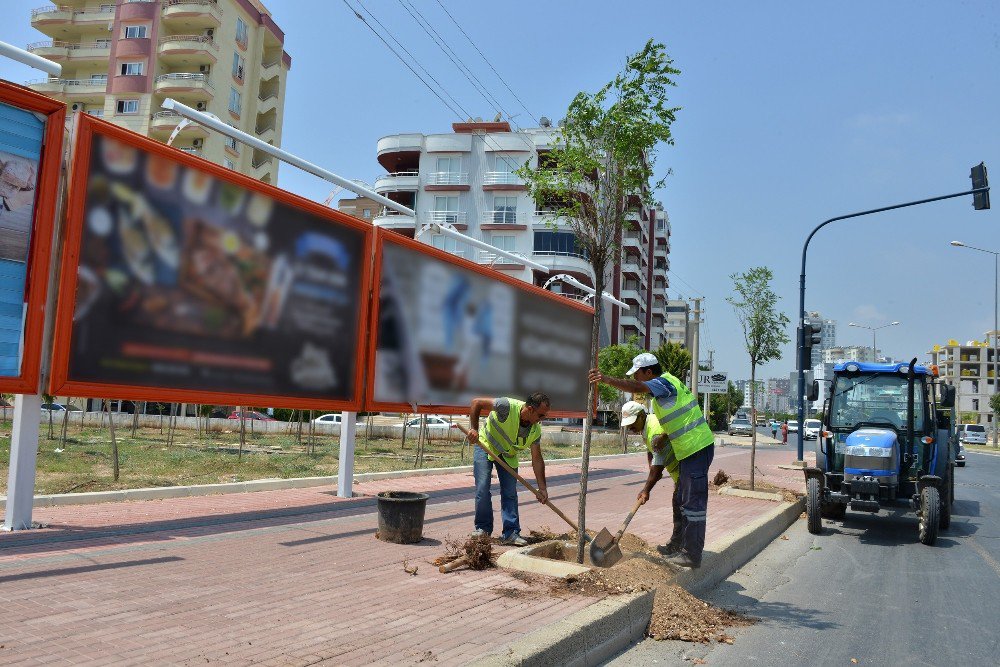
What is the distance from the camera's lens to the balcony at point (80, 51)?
46.3 meters

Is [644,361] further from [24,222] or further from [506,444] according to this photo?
[24,222]

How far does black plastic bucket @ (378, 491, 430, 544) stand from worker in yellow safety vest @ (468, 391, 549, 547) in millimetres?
594

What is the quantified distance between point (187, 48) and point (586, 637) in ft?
156

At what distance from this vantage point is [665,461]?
7.04 metres

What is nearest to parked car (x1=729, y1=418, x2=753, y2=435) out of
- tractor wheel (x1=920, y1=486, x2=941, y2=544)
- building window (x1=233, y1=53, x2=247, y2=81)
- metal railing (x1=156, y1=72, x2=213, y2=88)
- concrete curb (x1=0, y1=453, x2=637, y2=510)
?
building window (x1=233, y1=53, x2=247, y2=81)

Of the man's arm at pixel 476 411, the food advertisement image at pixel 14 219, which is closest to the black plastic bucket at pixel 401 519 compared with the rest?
the man's arm at pixel 476 411

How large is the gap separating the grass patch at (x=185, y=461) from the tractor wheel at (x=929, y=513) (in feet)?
30.7

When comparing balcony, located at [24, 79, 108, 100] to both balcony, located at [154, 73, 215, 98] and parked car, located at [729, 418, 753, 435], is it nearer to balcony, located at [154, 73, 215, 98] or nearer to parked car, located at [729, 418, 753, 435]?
balcony, located at [154, 73, 215, 98]

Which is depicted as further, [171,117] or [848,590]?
[171,117]

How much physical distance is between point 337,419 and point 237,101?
25.5 meters

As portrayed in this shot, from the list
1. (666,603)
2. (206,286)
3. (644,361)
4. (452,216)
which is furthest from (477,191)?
(666,603)

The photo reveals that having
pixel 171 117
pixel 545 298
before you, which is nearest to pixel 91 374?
pixel 545 298

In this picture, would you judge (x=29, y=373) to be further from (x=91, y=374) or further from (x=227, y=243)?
(x=227, y=243)

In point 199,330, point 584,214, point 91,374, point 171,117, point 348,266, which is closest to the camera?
point 584,214
